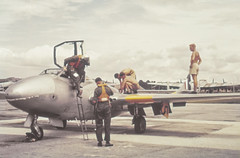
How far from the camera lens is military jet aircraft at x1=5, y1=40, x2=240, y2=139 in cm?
987

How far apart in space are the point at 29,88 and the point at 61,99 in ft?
4.38

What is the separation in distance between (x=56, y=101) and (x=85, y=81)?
2.12 metres

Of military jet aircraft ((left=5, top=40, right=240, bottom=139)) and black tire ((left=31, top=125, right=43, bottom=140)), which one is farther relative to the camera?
black tire ((left=31, top=125, right=43, bottom=140))

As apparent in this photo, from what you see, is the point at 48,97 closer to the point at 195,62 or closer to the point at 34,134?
the point at 34,134

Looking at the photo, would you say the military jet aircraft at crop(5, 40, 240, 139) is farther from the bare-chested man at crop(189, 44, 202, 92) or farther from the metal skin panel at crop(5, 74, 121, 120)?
the bare-chested man at crop(189, 44, 202, 92)

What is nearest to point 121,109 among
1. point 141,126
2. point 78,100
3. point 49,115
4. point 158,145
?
point 141,126

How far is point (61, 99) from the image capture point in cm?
1080

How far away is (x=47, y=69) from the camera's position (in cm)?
1187

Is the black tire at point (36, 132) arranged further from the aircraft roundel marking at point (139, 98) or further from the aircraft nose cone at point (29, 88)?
the aircraft roundel marking at point (139, 98)

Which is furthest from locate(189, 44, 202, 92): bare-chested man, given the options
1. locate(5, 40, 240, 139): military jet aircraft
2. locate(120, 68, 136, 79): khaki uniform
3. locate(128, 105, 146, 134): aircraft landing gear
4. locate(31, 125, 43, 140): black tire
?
locate(31, 125, 43, 140): black tire

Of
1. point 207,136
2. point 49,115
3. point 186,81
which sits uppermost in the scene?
point 186,81

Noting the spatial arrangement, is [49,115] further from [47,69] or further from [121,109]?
[121,109]

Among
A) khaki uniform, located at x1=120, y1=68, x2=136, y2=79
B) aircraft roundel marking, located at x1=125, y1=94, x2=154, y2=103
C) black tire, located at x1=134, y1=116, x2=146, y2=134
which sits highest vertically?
khaki uniform, located at x1=120, y1=68, x2=136, y2=79

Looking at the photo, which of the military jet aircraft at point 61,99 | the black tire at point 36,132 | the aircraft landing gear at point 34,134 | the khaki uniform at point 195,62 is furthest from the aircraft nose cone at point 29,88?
the khaki uniform at point 195,62
